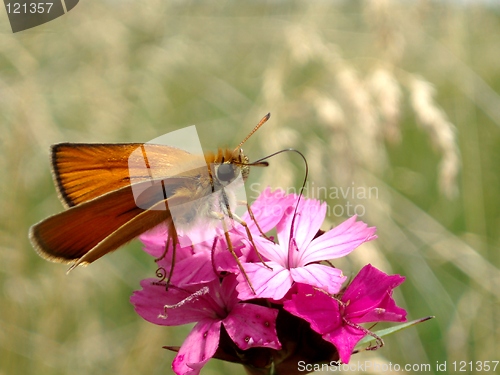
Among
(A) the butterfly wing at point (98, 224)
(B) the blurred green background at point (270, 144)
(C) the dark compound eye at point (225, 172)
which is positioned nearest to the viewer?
(A) the butterfly wing at point (98, 224)

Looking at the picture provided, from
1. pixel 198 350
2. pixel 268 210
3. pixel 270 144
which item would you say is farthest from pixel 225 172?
pixel 270 144

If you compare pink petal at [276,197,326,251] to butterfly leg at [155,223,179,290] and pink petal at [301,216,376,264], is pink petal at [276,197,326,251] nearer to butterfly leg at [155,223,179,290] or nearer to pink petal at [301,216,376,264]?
pink petal at [301,216,376,264]

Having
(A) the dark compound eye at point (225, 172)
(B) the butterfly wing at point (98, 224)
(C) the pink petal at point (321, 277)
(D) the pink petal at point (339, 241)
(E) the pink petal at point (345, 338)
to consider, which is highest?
(A) the dark compound eye at point (225, 172)

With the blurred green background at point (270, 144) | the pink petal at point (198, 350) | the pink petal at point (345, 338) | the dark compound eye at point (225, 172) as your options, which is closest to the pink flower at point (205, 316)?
the pink petal at point (198, 350)

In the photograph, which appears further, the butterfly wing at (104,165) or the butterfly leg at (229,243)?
the butterfly wing at (104,165)

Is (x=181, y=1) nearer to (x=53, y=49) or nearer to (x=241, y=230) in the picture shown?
(x=53, y=49)

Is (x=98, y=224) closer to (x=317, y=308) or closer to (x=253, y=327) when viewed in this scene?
(x=253, y=327)

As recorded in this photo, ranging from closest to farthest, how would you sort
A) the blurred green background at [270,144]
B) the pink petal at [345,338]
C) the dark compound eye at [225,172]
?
the pink petal at [345,338]
the dark compound eye at [225,172]
the blurred green background at [270,144]

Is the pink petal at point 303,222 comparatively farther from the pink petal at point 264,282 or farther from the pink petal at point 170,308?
the pink petal at point 170,308

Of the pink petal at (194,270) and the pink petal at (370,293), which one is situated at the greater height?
the pink petal at (194,270)
